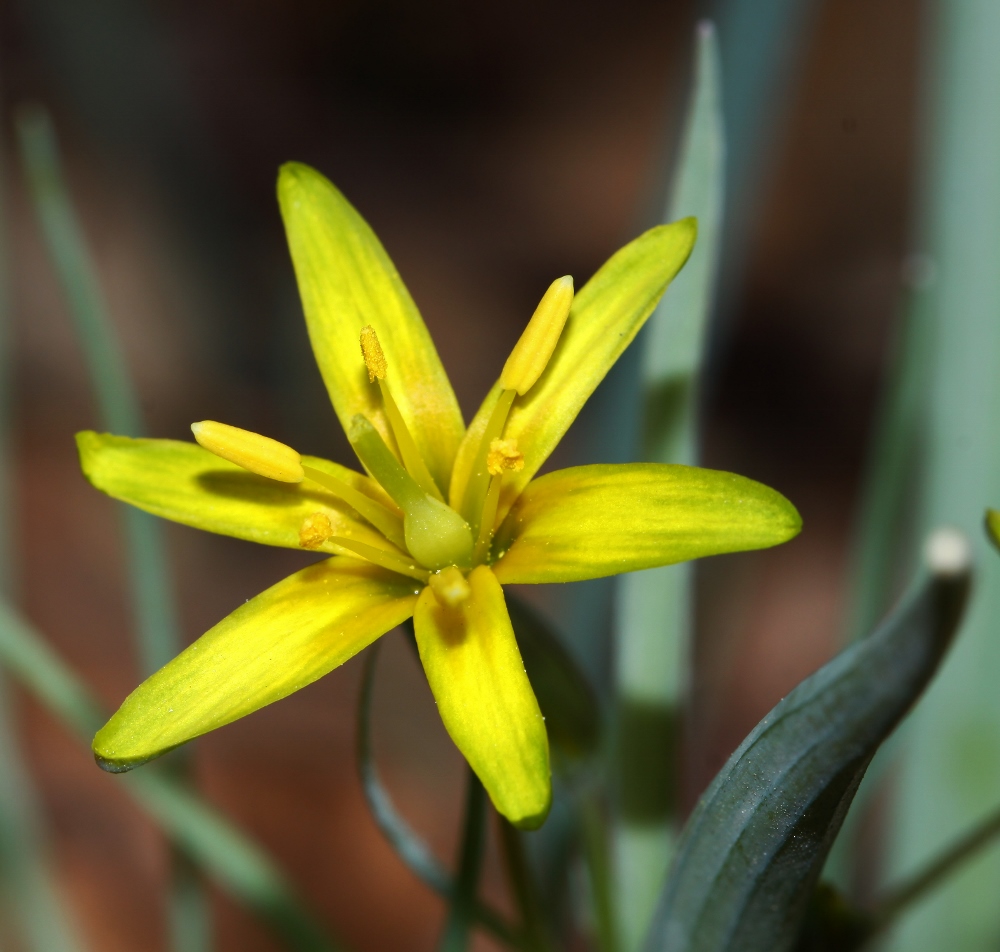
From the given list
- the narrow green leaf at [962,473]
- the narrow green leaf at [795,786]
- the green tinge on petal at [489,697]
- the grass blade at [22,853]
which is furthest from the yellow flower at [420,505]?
the grass blade at [22,853]

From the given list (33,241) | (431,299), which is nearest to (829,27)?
(431,299)

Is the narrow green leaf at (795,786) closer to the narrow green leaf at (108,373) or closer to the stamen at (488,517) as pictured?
the stamen at (488,517)

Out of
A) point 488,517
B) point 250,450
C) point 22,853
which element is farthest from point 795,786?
point 22,853

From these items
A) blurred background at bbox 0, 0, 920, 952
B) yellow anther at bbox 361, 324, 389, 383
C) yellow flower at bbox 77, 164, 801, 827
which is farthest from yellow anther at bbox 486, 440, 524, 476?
blurred background at bbox 0, 0, 920, 952

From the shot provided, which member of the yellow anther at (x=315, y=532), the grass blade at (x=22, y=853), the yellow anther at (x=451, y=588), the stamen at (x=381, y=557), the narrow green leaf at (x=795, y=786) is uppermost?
the yellow anther at (x=315, y=532)

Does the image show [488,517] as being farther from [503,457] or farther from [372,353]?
[372,353]

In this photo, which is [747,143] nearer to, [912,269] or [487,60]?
[912,269]

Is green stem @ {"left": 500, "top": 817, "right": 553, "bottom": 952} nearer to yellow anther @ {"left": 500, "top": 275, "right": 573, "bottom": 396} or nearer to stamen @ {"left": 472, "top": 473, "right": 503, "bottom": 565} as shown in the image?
stamen @ {"left": 472, "top": 473, "right": 503, "bottom": 565}
